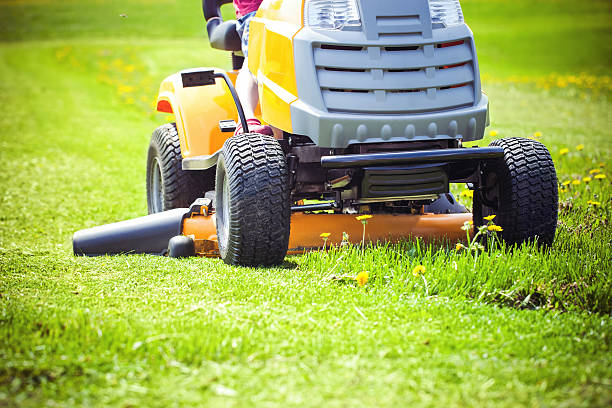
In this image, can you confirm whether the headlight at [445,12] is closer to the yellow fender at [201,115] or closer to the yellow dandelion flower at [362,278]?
the yellow dandelion flower at [362,278]

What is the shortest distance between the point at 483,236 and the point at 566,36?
23.7 m

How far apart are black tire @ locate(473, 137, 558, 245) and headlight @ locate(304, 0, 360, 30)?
40.5 inches

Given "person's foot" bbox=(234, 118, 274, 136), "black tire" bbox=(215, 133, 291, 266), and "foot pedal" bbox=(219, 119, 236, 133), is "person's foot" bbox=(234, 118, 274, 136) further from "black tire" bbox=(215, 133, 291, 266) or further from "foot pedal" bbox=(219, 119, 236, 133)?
"black tire" bbox=(215, 133, 291, 266)

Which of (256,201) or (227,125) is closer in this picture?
(256,201)

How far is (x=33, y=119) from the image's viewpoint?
11258mm

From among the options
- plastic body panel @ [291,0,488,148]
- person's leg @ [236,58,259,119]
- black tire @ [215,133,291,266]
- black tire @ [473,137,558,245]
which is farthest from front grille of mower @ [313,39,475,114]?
person's leg @ [236,58,259,119]

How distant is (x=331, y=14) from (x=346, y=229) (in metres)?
1.13

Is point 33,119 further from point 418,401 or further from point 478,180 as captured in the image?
point 418,401

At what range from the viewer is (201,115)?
4.40 metres

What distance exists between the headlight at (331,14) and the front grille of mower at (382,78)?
105 millimetres

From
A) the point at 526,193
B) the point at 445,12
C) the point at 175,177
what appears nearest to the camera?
the point at 445,12

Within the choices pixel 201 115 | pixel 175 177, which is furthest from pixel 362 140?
pixel 175 177

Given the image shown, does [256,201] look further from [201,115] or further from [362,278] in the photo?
[201,115]

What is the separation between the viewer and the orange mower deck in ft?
12.8
